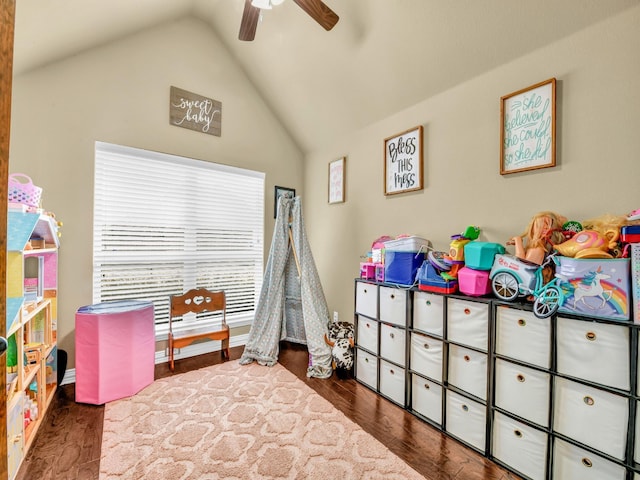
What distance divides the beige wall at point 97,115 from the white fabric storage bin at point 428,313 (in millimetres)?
2455

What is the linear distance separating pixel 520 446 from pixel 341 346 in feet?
4.64

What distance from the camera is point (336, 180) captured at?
10.6 ft

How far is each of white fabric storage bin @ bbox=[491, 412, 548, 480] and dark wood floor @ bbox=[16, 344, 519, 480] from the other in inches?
3.0

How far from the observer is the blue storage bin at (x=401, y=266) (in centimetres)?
209

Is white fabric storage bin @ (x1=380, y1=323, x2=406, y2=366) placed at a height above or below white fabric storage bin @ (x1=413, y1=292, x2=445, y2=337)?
below

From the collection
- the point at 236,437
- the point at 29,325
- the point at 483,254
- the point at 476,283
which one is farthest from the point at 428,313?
the point at 29,325

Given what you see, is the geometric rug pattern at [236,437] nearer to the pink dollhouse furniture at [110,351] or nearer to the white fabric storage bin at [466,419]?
the pink dollhouse furniture at [110,351]

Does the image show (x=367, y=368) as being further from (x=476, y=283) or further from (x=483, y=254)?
(x=483, y=254)

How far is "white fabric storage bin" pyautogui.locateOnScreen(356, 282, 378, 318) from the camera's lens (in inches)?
90.6

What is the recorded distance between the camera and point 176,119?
9.34ft

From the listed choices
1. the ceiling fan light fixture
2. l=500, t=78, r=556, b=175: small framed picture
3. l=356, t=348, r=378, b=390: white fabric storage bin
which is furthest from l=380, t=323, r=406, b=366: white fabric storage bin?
the ceiling fan light fixture

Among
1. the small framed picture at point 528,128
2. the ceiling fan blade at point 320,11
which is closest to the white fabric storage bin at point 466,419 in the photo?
the small framed picture at point 528,128

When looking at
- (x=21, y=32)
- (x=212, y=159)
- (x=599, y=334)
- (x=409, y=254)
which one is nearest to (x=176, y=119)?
(x=212, y=159)

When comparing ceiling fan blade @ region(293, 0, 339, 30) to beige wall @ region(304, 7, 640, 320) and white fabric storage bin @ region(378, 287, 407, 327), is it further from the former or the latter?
white fabric storage bin @ region(378, 287, 407, 327)
